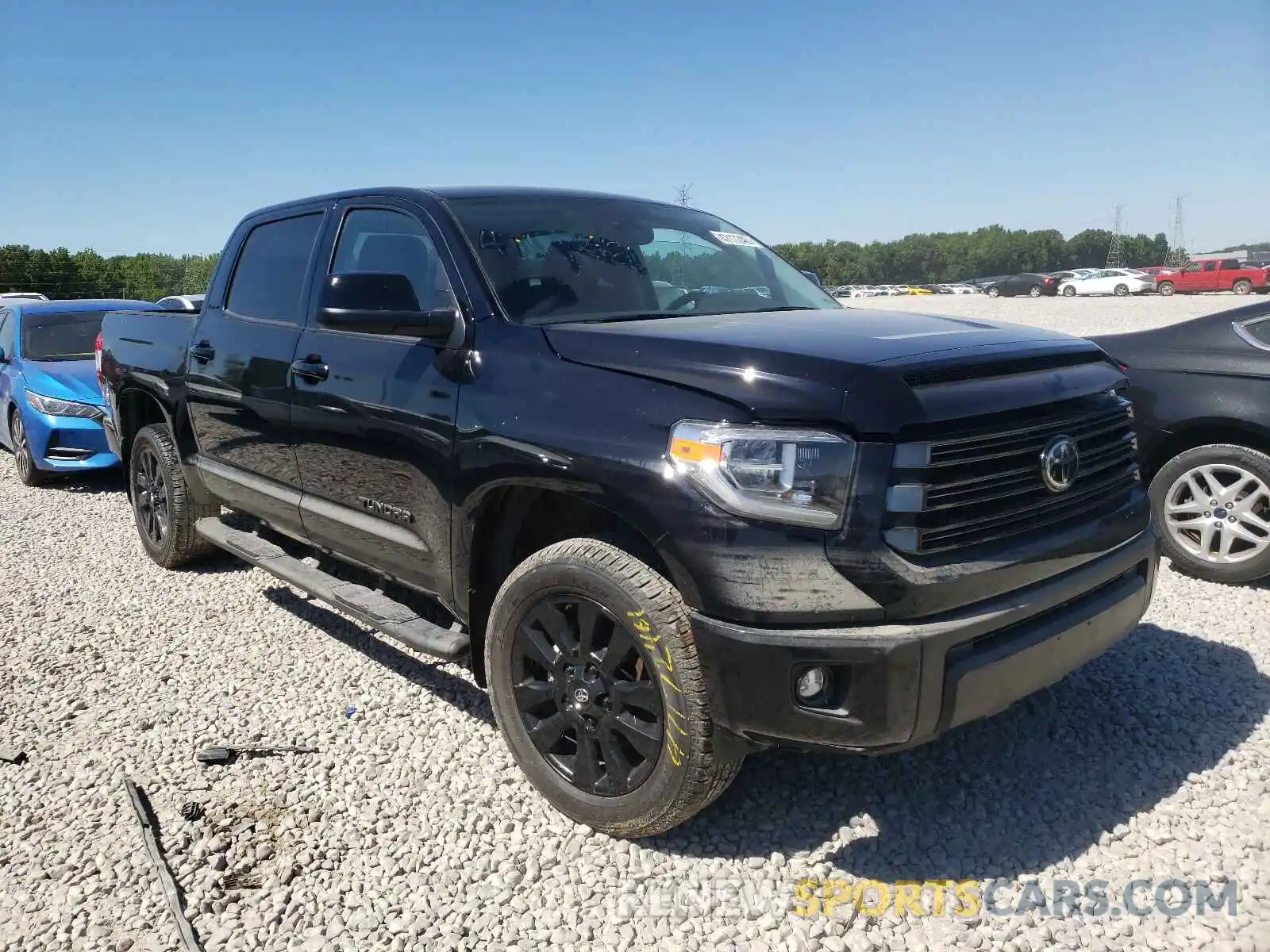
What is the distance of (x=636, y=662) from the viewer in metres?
2.65

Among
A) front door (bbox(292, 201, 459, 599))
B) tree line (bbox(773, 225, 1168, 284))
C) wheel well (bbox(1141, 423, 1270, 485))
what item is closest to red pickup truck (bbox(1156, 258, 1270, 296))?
wheel well (bbox(1141, 423, 1270, 485))

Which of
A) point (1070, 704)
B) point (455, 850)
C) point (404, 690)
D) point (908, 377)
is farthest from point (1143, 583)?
point (404, 690)

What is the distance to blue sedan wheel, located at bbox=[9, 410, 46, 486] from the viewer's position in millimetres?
8375

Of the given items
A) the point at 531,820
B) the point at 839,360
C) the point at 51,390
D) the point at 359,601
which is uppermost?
the point at 839,360

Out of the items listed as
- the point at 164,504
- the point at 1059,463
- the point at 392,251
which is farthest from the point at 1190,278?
the point at 392,251

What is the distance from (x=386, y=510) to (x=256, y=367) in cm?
125

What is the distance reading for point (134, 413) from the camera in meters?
5.81

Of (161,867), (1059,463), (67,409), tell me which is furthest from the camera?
(67,409)

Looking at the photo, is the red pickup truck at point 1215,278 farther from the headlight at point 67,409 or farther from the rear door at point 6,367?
the rear door at point 6,367

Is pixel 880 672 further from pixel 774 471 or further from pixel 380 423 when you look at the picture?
pixel 380 423

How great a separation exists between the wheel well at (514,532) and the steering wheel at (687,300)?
0.94 m

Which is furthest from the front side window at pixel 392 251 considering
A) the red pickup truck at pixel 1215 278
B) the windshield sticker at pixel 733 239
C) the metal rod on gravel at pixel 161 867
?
the red pickup truck at pixel 1215 278

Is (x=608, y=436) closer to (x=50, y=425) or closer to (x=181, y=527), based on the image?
(x=181, y=527)

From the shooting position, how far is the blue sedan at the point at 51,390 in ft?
26.5
